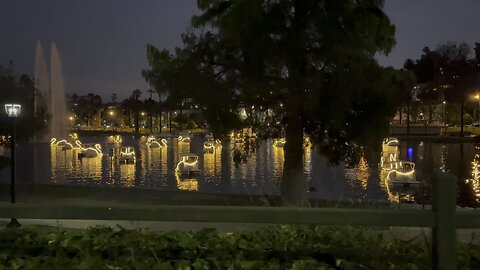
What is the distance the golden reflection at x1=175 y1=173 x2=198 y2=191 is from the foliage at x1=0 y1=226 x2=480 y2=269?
2168cm

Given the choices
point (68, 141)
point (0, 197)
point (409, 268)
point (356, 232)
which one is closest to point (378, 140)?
point (356, 232)

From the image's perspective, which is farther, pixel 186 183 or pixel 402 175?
pixel 186 183

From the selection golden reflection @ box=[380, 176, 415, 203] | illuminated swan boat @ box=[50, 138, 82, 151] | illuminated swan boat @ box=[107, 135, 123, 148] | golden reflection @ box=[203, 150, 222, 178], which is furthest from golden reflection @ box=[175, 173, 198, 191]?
illuminated swan boat @ box=[107, 135, 123, 148]

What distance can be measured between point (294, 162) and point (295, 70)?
2.74 metres

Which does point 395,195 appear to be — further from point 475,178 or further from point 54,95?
point 54,95

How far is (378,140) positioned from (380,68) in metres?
1.91

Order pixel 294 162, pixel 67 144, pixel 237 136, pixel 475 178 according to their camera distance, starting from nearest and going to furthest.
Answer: pixel 294 162 → pixel 237 136 → pixel 475 178 → pixel 67 144

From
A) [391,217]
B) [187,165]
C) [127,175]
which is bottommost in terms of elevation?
[127,175]

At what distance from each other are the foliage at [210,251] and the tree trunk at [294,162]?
33.6 feet

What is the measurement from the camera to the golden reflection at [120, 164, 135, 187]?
30.4m

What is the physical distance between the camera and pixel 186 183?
3016 cm

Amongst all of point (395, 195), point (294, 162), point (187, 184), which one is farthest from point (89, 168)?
point (294, 162)

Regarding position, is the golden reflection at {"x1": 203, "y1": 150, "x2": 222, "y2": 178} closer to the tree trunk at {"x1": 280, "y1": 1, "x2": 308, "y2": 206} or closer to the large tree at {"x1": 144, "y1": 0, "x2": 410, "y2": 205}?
the tree trunk at {"x1": 280, "y1": 1, "x2": 308, "y2": 206}

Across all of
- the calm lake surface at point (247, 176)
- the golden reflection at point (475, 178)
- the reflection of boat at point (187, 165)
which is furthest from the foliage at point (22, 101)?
the golden reflection at point (475, 178)
